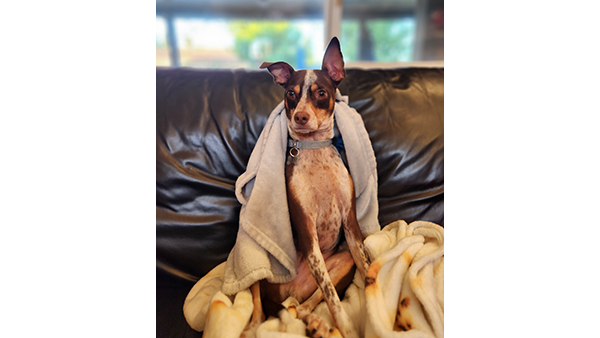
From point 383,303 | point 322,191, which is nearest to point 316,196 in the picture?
point 322,191

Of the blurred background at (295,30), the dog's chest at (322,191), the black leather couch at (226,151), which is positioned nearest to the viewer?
the dog's chest at (322,191)

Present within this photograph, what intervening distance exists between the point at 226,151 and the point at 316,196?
1.39 ft

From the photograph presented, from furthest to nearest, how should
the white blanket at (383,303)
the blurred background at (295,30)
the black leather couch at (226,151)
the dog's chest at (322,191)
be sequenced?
1. the blurred background at (295,30)
2. the black leather couch at (226,151)
3. the dog's chest at (322,191)
4. the white blanket at (383,303)

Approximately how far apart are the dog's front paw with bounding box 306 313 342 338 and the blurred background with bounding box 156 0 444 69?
1331mm

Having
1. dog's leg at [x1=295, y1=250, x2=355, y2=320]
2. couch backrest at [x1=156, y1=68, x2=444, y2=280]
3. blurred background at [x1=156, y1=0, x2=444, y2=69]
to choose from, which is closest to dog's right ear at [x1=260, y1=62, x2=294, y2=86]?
couch backrest at [x1=156, y1=68, x2=444, y2=280]

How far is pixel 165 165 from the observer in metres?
1.09

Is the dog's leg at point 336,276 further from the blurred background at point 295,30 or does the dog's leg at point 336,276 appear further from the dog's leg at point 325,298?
the blurred background at point 295,30

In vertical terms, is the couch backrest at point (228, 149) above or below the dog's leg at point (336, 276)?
above

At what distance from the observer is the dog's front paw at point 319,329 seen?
0.72 meters

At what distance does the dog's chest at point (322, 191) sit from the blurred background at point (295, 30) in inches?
40.4

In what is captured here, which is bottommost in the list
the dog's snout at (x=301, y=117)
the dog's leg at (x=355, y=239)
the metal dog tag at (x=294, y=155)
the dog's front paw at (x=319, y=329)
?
the dog's front paw at (x=319, y=329)

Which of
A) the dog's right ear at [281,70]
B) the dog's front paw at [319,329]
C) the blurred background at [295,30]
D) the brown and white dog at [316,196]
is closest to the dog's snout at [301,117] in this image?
the brown and white dog at [316,196]

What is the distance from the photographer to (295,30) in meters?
1.83
